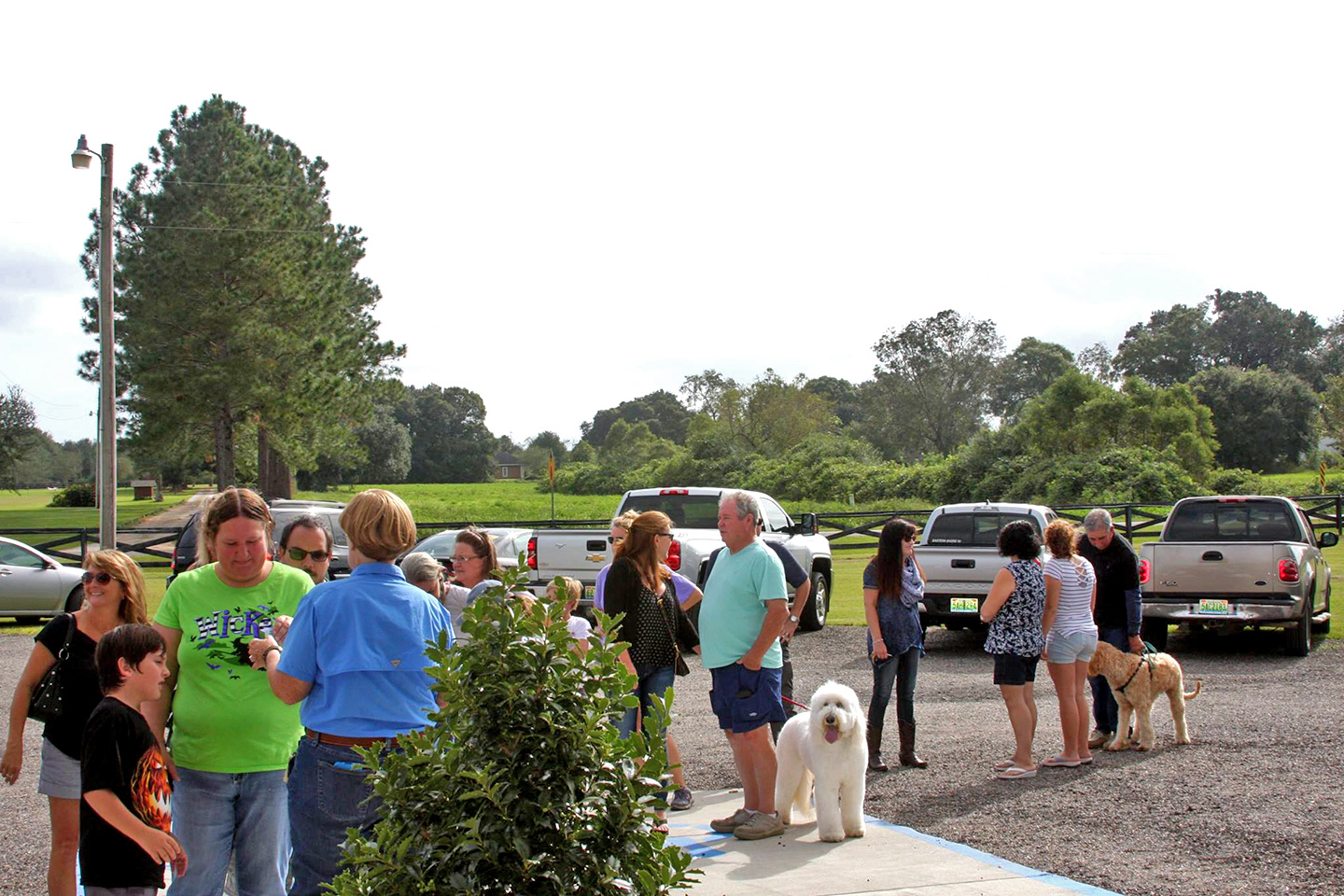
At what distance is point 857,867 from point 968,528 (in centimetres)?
1003

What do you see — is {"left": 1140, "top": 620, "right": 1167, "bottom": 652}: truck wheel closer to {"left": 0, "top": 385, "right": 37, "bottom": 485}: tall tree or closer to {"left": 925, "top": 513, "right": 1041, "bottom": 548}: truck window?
{"left": 925, "top": 513, "right": 1041, "bottom": 548}: truck window

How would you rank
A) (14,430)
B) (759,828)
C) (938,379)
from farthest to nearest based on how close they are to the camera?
(938,379), (14,430), (759,828)

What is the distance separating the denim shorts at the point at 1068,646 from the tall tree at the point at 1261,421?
7743cm

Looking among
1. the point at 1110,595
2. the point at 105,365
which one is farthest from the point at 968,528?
→ the point at 105,365

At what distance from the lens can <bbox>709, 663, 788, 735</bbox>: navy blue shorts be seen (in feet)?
21.2

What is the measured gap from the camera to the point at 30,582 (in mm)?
17453

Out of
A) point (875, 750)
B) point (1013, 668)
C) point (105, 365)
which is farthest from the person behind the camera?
point (105, 365)

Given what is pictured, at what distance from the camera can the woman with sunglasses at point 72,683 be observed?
468cm

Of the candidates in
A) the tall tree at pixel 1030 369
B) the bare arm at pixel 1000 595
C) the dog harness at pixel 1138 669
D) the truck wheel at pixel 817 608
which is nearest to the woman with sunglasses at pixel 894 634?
the bare arm at pixel 1000 595

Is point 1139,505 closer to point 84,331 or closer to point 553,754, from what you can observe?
point 553,754

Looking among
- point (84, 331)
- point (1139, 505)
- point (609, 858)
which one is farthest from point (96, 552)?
point (84, 331)

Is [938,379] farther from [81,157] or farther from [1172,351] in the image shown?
[81,157]

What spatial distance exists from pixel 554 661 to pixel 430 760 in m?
0.35

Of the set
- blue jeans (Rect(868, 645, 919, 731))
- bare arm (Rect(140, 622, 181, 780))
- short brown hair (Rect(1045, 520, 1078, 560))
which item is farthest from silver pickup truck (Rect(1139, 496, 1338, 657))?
bare arm (Rect(140, 622, 181, 780))
